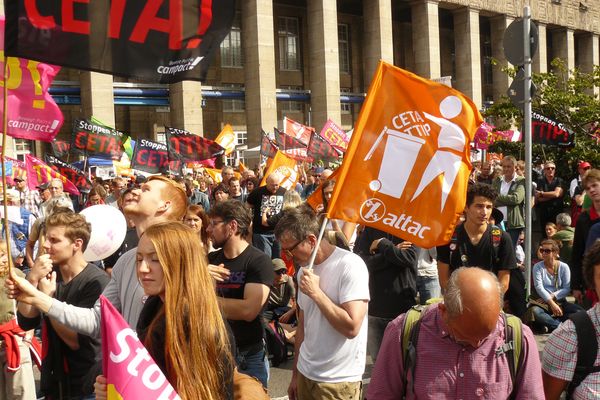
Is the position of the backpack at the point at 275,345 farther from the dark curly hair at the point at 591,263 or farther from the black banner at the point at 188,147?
the black banner at the point at 188,147

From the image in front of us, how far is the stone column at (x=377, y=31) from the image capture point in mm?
39688

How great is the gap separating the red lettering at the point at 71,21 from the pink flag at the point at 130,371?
6.60ft

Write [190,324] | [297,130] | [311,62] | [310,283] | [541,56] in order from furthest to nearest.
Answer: [541,56] < [311,62] < [297,130] < [310,283] < [190,324]

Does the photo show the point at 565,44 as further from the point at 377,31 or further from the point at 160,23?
the point at 160,23

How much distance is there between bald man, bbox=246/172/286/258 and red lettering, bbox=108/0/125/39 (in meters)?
7.31

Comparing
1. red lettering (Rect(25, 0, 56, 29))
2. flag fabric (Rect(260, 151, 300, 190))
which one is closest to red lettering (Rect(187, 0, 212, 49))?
red lettering (Rect(25, 0, 56, 29))

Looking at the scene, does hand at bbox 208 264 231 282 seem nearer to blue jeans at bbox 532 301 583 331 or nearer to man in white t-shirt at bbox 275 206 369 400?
man in white t-shirt at bbox 275 206 369 400

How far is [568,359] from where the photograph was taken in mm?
3145

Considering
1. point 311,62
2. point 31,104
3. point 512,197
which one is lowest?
point 512,197

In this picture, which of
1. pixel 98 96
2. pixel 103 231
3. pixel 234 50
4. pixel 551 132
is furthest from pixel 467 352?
pixel 234 50

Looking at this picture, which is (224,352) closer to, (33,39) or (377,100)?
(33,39)

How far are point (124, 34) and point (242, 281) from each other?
1.66 meters

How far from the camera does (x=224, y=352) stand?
109 inches

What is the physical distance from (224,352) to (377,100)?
242 centimetres
